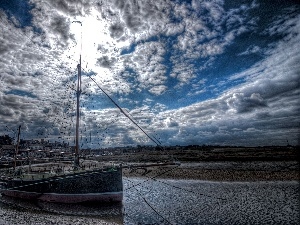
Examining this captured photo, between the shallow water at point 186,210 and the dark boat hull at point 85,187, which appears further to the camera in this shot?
the dark boat hull at point 85,187

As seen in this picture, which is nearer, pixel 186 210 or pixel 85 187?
pixel 186 210

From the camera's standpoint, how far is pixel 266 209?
60.1ft

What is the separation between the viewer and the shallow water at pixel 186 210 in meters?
16.2

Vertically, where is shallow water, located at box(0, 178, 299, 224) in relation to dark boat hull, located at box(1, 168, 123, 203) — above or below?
below

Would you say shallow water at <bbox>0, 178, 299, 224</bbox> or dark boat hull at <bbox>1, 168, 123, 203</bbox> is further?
dark boat hull at <bbox>1, 168, 123, 203</bbox>

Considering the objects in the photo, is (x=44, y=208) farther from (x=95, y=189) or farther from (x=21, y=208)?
(x=95, y=189)

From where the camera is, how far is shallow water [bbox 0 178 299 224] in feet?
53.2

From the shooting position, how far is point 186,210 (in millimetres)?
18656

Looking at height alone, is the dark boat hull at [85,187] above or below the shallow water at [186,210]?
above

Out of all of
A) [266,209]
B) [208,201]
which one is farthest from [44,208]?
[266,209]

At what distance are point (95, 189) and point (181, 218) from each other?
9.70 m

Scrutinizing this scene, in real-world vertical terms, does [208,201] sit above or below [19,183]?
below

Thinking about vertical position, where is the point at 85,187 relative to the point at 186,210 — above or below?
above

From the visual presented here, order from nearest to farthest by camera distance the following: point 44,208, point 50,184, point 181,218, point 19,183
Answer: point 181,218, point 44,208, point 50,184, point 19,183
